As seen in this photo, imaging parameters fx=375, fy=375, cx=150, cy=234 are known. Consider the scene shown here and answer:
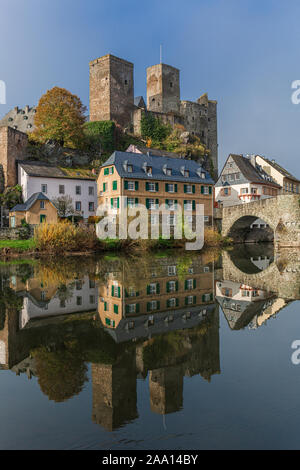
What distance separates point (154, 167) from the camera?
41.4 meters

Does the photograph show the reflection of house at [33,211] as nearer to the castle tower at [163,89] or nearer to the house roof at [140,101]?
the castle tower at [163,89]

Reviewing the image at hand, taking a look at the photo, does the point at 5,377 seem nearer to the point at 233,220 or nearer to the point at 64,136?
the point at 233,220

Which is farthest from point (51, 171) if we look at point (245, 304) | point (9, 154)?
point (245, 304)

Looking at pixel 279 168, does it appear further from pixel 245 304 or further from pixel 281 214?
pixel 245 304

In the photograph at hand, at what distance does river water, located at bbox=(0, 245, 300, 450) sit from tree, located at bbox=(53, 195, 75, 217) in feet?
94.8

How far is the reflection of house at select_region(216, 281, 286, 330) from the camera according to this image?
8.55m

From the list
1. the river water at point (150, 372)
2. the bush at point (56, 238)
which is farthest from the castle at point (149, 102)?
the river water at point (150, 372)

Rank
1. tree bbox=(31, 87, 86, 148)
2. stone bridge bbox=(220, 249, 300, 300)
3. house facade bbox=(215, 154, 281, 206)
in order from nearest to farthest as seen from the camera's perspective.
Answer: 1. stone bridge bbox=(220, 249, 300, 300)
2. tree bbox=(31, 87, 86, 148)
3. house facade bbox=(215, 154, 281, 206)

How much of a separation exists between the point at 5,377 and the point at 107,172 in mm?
35806

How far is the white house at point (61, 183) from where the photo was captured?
39.8 metres

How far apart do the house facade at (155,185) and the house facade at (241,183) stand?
7833mm

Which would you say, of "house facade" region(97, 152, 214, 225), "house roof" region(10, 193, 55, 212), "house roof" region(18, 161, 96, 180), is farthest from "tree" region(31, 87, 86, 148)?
"house roof" region(10, 193, 55, 212)

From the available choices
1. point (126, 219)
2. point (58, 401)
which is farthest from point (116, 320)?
point (126, 219)

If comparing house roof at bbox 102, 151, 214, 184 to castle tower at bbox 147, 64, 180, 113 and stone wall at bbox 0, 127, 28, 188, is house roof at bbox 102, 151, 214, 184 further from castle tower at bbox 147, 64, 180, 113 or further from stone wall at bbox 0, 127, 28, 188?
castle tower at bbox 147, 64, 180, 113
